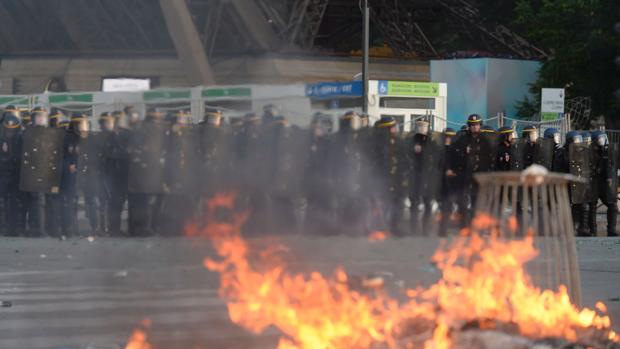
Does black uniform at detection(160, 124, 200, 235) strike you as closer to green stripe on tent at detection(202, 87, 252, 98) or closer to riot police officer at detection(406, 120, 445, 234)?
riot police officer at detection(406, 120, 445, 234)

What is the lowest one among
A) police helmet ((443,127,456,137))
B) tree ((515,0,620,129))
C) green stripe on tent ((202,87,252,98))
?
green stripe on tent ((202,87,252,98))

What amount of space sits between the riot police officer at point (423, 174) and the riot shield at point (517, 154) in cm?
133

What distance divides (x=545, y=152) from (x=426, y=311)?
10.2 metres

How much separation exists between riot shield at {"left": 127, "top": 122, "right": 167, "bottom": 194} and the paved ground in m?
0.64

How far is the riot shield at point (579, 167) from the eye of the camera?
54.0 ft

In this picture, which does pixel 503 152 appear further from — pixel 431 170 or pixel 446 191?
pixel 431 170

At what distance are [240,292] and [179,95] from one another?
2.87 meters

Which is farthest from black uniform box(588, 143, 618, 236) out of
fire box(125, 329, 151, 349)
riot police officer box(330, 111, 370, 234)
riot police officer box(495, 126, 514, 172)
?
fire box(125, 329, 151, 349)

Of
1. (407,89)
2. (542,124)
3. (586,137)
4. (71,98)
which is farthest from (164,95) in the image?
(542,124)

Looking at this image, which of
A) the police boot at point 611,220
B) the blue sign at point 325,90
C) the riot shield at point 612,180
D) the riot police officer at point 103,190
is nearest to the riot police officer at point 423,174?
the riot shield at point 612,180

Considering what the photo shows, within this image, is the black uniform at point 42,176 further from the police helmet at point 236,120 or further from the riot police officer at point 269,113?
the riot police officer at point 269,113

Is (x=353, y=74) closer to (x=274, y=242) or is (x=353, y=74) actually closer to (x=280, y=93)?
(x=274, y=242)

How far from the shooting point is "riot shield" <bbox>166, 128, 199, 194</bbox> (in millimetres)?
11480

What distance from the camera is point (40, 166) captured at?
15.0 m
